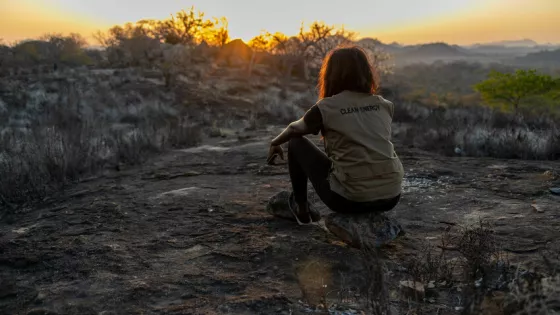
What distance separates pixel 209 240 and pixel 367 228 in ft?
3.97

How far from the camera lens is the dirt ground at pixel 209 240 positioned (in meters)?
2.46

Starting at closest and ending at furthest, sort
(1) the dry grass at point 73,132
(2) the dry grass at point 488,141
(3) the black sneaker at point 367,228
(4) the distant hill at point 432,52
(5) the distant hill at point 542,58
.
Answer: (3) the black sneaker at point 367,228 → (1) the dry grass at point 73,132 → (2) the dry grass at point 488,141 → (5) the distant hill at point 542,58 → (4) the distant hill at point 432,52

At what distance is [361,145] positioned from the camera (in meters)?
2.70

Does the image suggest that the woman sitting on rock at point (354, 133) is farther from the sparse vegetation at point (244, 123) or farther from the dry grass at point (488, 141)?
the dry grass at point (488, 141)

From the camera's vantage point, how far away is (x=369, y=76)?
2801 millimetres

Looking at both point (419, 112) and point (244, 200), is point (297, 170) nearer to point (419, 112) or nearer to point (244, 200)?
point (244, 200)

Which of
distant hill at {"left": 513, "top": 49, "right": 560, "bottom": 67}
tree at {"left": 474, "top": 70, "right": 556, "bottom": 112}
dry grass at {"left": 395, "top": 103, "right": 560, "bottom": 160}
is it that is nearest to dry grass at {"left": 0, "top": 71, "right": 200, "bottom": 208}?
dry grass at {"left": 395, "top": 103, "right": 560, "bottom": 160}

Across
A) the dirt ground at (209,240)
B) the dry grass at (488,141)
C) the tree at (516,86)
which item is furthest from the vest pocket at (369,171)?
the tree at (516,86)

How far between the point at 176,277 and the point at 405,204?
7.87 ft

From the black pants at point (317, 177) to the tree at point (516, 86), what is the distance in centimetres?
1276

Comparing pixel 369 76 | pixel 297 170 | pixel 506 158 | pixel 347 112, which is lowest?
pixel 506 158

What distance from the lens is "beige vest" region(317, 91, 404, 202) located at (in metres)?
2.69

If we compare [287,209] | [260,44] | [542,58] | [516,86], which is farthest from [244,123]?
[542,58]

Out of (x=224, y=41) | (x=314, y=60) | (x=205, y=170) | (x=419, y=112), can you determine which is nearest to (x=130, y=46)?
(x=224, y=41)
